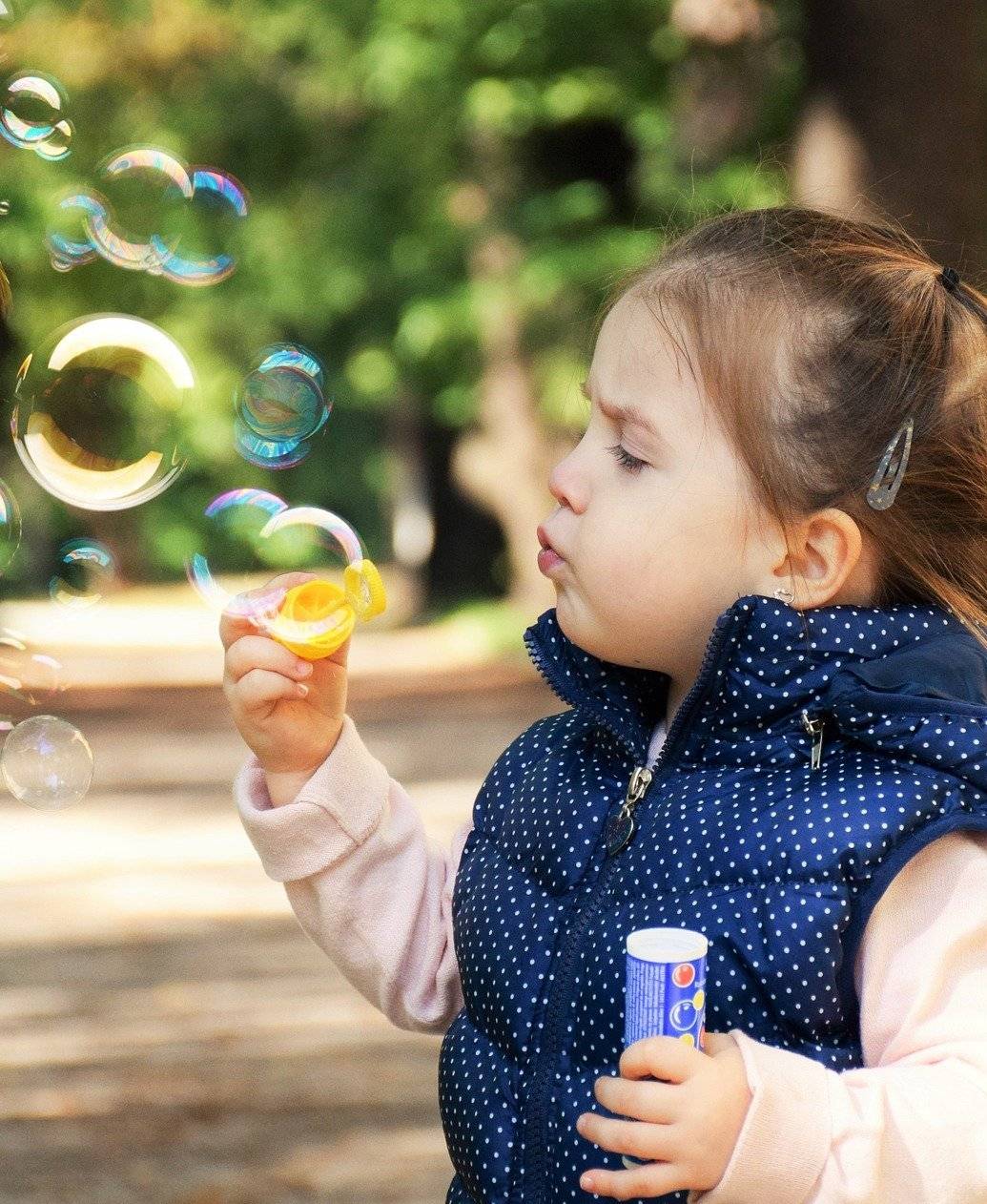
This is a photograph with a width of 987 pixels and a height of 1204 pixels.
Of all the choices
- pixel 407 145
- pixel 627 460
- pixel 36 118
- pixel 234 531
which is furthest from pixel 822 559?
pixel 407 145

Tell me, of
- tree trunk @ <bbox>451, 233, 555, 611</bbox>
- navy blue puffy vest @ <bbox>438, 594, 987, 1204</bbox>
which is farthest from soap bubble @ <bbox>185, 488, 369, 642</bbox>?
tree trunk @ <bbox>451, 233, 555, 611</bbox>

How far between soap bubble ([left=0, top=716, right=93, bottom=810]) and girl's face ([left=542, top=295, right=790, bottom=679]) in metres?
0.93

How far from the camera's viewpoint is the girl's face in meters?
1.59

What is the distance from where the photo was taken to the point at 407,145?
1405 cm

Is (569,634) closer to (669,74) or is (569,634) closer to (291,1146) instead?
(291,1146)

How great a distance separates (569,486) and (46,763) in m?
1.02

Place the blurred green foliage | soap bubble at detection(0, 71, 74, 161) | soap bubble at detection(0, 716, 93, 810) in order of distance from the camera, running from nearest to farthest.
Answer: soap bubble at detection(0, 716, 93, 810)
soap bubble at detection(0, 71, 74, 161)
the blurred green foliage

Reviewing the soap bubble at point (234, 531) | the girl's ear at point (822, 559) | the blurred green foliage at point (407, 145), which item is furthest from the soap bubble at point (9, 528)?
the blurred green foliage at point (407, 145)

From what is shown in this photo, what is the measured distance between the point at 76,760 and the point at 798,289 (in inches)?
47.4

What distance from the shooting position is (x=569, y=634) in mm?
1643

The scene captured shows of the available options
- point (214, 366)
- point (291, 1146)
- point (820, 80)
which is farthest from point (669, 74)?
point (214, 366)

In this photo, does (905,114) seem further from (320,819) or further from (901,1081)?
(901,1081)

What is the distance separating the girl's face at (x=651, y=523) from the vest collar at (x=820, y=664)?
47mm

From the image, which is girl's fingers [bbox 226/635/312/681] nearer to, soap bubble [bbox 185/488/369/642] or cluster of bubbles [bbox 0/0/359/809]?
soap bubble [bbox 185/488/369/642]
